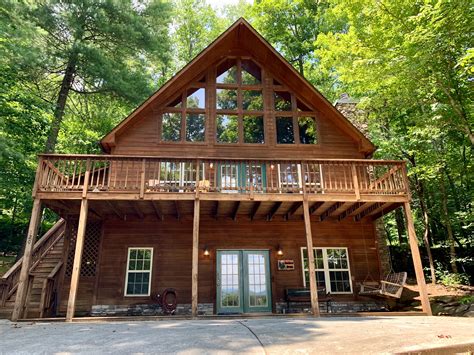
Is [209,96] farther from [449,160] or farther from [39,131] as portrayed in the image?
[449,160]

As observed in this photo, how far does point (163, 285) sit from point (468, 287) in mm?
10937

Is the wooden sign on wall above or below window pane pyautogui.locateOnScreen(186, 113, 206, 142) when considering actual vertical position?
below

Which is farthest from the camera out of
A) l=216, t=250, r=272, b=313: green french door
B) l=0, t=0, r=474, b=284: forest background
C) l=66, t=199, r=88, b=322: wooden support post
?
l=0, t=0, r=474, b=284: forest background

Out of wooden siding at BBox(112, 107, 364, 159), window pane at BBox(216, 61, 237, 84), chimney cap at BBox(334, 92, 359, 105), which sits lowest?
wooden siding at BBox(112, 107, 364, 159)

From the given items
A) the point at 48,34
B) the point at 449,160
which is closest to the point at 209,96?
the point at 48,34

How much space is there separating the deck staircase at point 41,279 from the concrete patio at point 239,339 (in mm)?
2908

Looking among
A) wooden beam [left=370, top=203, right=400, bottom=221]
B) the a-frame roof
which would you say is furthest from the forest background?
wooden beam [left=370, top=203, right=400, bottom=221]

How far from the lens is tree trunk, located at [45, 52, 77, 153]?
13.2m

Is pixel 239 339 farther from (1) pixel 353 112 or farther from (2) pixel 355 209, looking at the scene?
(1) pixel 353 112

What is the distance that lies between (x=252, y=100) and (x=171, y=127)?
126 inches

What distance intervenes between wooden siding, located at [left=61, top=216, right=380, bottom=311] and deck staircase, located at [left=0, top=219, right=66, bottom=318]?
70 centimetres

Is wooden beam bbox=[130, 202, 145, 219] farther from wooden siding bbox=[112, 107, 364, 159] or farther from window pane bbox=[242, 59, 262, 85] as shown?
window pane bbox=[242, 59, 262, 85]

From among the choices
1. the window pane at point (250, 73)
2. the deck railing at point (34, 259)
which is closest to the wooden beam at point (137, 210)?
the deck railing at point (34, 259)

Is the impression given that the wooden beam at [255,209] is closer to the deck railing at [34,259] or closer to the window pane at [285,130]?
the window pane at [285,130]
